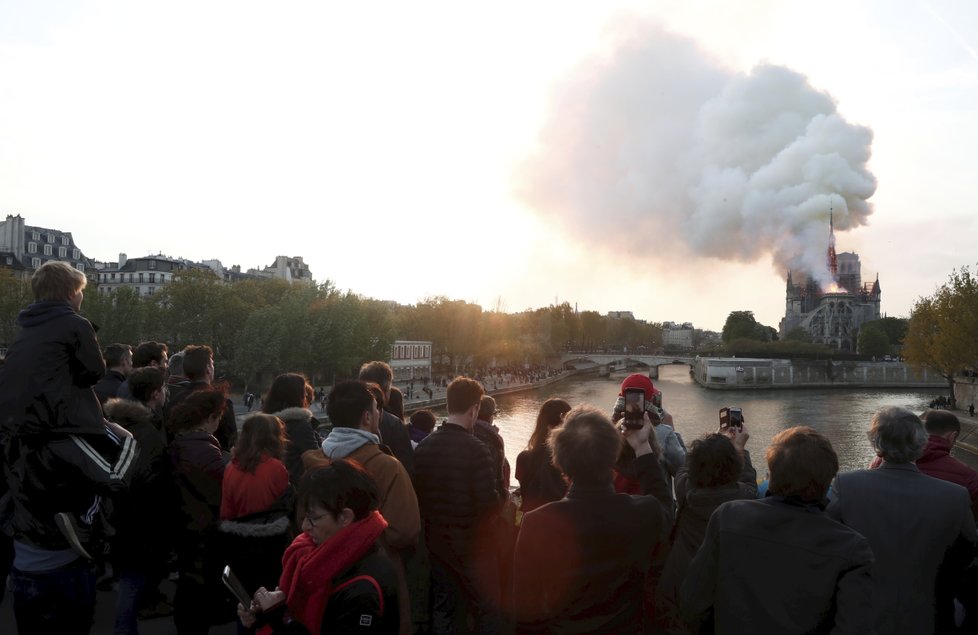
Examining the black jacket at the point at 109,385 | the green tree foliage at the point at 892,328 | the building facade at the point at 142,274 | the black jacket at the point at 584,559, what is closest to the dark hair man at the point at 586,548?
the black jacket at the point at 584,559

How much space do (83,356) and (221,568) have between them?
1.40 metres

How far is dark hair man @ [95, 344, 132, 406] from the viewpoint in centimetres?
493

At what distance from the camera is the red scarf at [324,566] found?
84.3 inches

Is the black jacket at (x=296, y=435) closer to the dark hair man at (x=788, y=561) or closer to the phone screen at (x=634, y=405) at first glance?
the phone screen at (x=634, y=405)

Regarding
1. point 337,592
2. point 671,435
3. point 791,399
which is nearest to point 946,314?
point 791,399

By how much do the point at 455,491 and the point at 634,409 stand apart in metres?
0.96

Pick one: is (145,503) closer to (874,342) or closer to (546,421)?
(546,421)

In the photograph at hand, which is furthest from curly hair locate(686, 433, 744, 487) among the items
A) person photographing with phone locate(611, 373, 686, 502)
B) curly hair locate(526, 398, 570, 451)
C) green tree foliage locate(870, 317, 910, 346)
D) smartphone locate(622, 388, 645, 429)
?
green tree foliage locate(870, 317, 910, 346)

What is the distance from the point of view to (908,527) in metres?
2.64

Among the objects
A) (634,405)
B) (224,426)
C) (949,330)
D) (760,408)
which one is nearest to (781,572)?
(634,405)

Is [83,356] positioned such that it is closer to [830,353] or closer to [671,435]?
[671,435]

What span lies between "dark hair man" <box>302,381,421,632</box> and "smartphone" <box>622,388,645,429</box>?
1.03 metres

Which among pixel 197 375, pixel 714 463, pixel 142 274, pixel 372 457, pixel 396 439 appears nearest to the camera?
pixel 714 463

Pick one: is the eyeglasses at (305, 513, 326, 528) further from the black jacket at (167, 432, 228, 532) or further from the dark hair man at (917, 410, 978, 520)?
the dark hair man at (917, 410, 978, 520)
